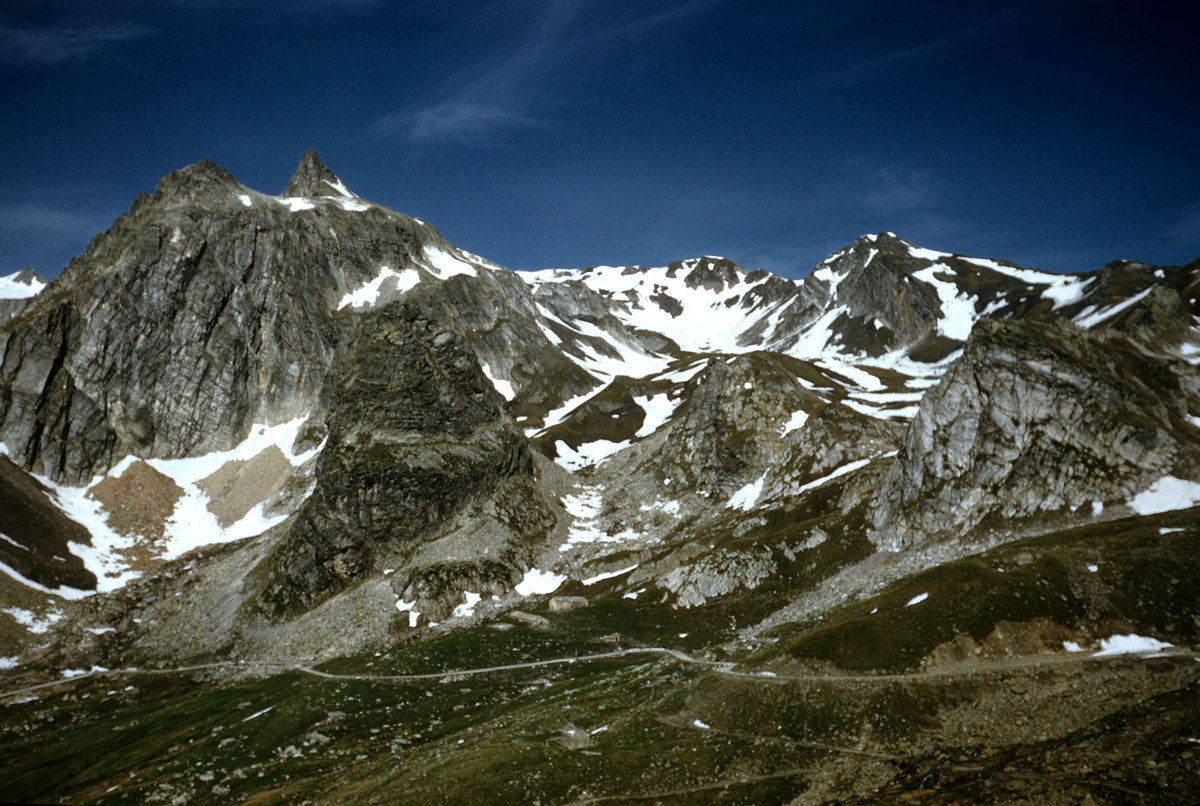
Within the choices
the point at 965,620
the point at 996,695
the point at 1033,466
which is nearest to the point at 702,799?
the point at 996,695

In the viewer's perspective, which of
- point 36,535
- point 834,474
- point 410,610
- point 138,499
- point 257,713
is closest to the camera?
point 257,713

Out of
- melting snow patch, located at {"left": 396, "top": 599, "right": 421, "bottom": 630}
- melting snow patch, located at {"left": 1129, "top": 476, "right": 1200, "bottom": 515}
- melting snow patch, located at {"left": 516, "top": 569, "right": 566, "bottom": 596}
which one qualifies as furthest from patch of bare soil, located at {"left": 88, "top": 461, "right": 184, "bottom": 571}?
melting snow patch, located at {"left": 1129, "top": 476, "right": 1200, "bottom": 515}

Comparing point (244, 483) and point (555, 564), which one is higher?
point (244, 483)

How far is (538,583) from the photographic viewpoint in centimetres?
10069

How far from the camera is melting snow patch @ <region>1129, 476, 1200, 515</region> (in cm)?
5284

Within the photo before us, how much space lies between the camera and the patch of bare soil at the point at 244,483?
137 metres

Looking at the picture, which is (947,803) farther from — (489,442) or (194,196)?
(194,196)

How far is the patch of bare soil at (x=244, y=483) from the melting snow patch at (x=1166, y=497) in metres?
145

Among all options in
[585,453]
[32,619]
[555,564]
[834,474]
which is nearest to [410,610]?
[555,564]

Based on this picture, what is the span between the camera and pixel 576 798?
3706cm

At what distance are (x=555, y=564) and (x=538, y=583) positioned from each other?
5.97 m

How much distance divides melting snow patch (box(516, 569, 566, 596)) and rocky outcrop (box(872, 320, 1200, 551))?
49389 mm

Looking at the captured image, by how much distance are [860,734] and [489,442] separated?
9730 centimetres

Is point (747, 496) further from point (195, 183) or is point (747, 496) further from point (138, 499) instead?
point (195, 183)
